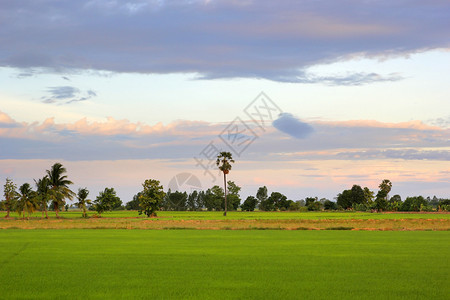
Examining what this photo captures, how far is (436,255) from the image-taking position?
2653 cm

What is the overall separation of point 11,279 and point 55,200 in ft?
274

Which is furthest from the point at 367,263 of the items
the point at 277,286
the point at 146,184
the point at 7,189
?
the point at 7,189

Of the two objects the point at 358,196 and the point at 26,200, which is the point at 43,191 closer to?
the point at 26,200

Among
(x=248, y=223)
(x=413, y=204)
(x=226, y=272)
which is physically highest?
(x=413, y=204)

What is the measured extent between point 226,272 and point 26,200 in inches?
3326

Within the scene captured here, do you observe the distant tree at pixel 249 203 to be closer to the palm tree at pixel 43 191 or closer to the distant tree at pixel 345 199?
the distant tree at pixel 345 199

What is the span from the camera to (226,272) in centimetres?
2034

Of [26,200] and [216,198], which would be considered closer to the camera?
[26,200]

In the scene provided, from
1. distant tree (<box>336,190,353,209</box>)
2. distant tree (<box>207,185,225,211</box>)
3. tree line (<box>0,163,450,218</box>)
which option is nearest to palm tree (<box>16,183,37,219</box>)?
tree line (<box>0,163,450,218</box>)

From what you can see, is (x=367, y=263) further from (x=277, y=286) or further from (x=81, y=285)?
(x=81, y=285)

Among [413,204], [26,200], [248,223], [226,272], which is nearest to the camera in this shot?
[226,272]

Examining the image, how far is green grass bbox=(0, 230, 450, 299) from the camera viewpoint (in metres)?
16.0

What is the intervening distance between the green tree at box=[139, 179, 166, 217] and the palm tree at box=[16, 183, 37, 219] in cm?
2049

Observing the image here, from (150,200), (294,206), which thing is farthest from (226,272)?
(294,206)
